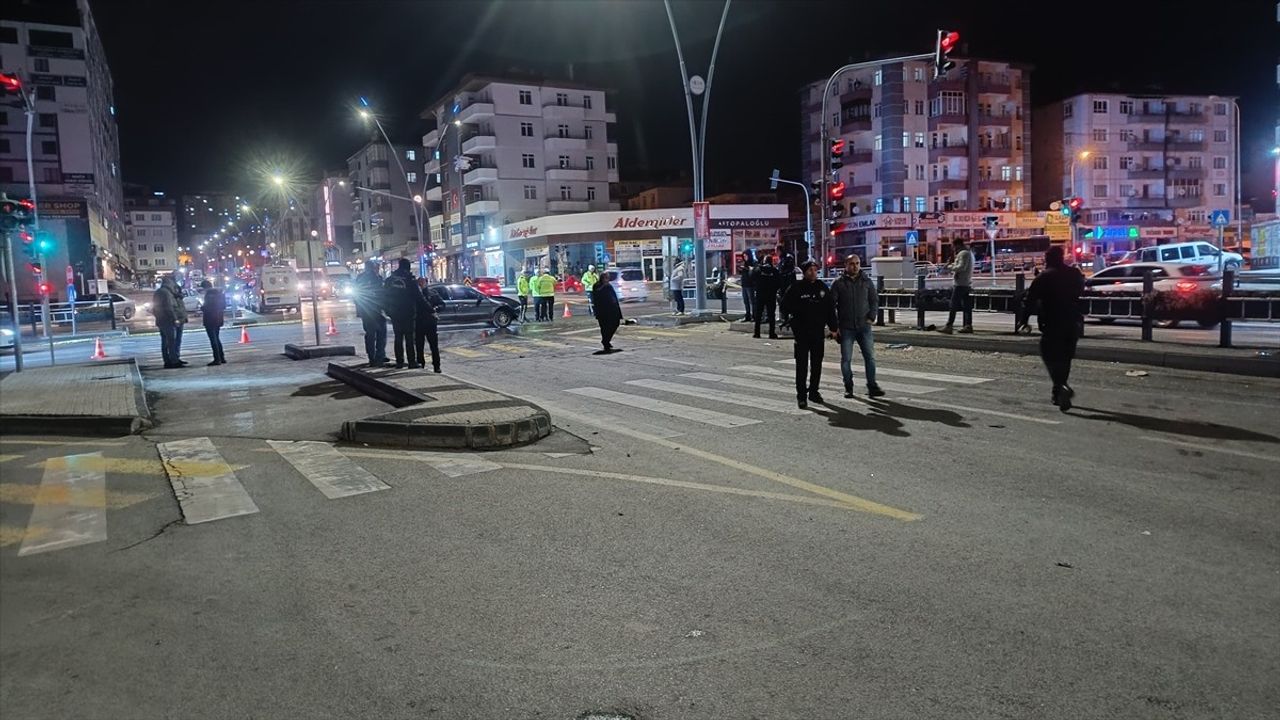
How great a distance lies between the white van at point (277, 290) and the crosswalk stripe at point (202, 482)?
34.1m

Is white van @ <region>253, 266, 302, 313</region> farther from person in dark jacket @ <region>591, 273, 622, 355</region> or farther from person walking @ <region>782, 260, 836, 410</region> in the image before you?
person walking @ <region>782, 260, 836, 410</region>

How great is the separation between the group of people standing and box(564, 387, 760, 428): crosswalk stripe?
338cm

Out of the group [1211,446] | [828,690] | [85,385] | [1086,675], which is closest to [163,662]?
[828,690]

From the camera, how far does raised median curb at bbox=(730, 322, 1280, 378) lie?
38.5ft

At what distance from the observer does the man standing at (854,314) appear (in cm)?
1080

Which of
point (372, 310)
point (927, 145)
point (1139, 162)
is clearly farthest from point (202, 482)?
point (1139, 162)

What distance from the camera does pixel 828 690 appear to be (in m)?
3.43

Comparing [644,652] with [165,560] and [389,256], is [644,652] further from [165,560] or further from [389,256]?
[389,256]

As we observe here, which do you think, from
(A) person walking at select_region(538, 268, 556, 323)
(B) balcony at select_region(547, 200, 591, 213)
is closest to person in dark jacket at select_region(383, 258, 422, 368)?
(A) person walking at select_region(538, 268, 556, 323)

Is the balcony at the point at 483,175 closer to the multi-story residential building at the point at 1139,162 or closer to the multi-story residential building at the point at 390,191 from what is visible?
the multi-story residential building at the point at 390,191

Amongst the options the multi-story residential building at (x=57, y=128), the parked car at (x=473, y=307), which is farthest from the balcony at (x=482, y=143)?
the parked car at (x=473, y=307)

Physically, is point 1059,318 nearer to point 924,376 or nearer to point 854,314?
point 854,314

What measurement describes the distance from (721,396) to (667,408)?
108 centimetres

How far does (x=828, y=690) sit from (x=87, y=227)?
265 ft
